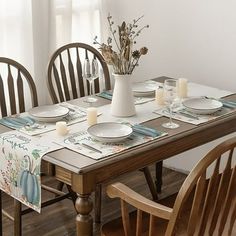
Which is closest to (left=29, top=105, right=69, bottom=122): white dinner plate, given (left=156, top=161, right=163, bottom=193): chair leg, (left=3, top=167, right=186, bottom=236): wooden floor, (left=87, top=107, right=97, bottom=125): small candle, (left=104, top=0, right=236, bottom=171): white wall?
(left=87, top=107, right=97, bottom=125): small candle

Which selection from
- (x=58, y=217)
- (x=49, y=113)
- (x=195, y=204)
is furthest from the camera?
(x=58, y=217)

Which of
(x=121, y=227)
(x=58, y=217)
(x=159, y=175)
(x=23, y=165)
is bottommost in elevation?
(x=58, y=217)

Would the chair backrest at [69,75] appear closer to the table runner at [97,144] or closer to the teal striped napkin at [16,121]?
the teal striped napkin at [16,121]

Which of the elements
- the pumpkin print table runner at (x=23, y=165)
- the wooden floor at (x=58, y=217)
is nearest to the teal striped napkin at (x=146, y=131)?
the pumpkin print table runner at (x=23, y=165)

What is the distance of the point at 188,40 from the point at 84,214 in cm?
167

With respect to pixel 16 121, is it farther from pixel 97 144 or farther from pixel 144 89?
pixel 144 89

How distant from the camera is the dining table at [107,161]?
77.7 inches

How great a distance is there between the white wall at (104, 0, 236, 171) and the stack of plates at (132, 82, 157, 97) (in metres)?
0.51

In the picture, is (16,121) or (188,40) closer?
(16,121)

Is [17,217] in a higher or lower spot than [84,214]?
lower

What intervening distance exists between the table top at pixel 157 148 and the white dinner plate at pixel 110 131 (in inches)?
3.5

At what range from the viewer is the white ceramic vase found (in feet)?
7.99

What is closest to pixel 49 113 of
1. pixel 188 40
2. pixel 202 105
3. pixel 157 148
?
pixel 157 148

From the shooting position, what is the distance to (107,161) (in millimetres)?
2014
